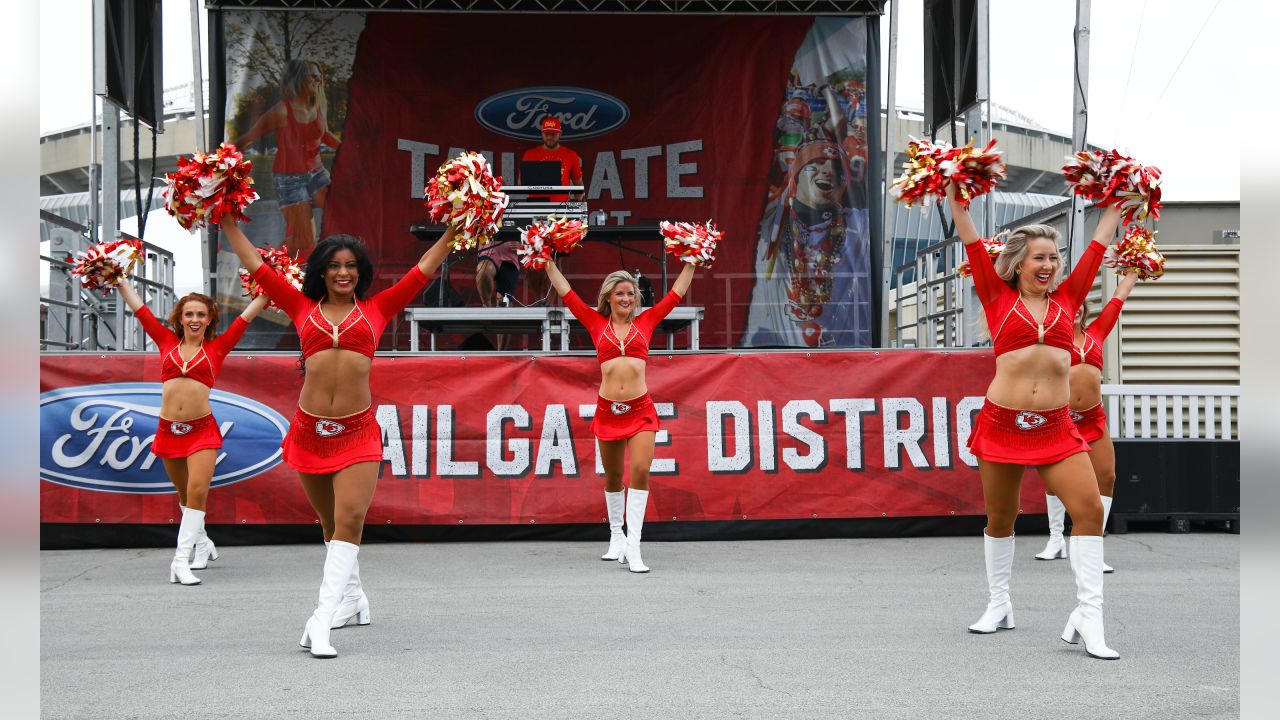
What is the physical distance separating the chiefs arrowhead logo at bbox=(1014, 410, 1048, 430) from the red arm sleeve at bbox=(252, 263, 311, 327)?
3.39 metres

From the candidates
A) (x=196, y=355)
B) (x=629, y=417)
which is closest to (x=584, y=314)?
(x=629, y=417)

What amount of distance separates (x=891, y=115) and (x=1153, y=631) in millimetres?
11816

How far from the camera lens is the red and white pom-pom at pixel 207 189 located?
5.14 meters

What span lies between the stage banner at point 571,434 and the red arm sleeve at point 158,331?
1.70 meters

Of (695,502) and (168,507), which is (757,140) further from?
(168,507)

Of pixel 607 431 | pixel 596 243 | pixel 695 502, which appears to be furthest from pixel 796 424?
pixel 596 243

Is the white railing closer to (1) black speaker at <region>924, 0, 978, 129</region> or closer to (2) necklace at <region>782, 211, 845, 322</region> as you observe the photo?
(1) black speaker at <region>924, 0, 978, 129</region>

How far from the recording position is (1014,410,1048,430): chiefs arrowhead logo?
205 inches

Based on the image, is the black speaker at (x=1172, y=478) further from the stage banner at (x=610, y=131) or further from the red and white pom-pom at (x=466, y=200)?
the red and white pom-pom at (x=466, y=200)

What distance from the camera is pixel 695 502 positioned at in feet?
32.7

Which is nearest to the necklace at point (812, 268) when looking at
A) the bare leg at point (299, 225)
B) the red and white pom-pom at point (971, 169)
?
the bare leg at point (299, 225)

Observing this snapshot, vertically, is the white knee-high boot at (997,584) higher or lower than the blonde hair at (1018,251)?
lower

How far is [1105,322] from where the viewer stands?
8219 millimetres

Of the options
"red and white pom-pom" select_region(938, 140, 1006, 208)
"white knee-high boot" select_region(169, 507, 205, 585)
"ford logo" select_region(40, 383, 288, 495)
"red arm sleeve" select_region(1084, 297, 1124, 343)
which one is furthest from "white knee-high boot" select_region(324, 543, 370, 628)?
"red arm sleeve" select_region(1084, 297, 1124, 343)
